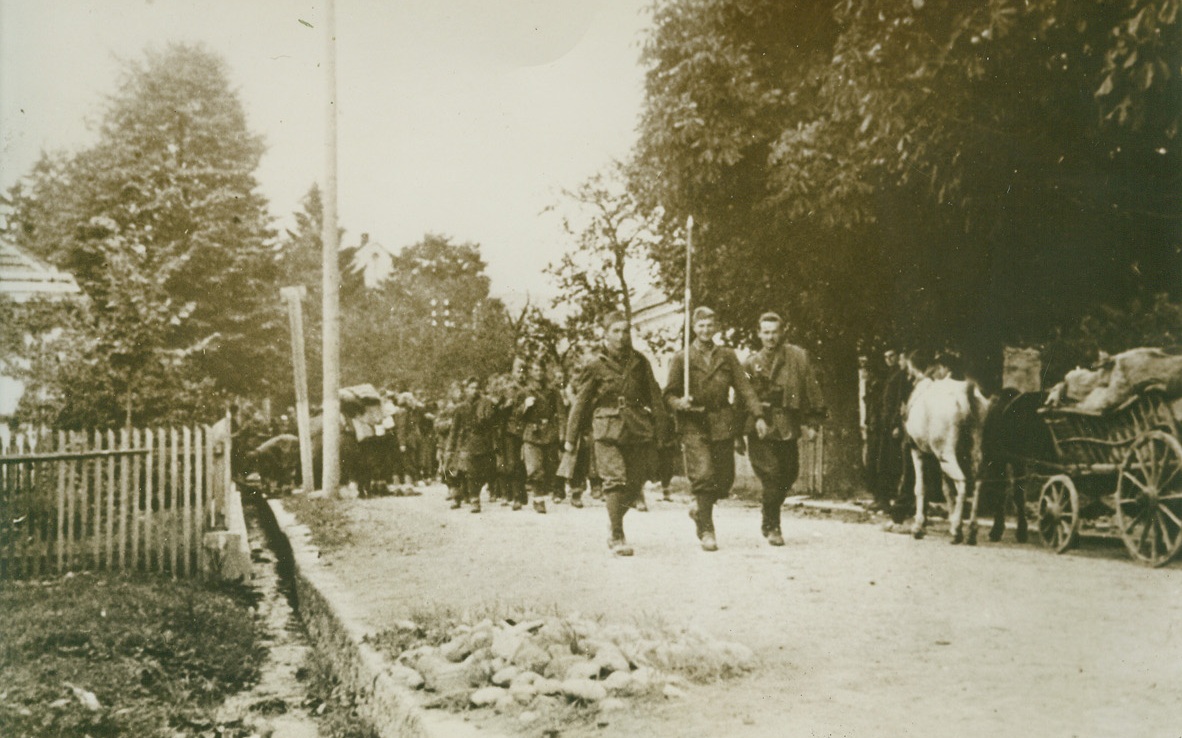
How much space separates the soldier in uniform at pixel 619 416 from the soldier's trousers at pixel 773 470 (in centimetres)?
103

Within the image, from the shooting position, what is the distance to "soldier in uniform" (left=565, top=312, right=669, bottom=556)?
845cm

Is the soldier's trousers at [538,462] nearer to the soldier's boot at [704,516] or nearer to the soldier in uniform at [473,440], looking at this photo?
the soldier in uniform at [473,440]

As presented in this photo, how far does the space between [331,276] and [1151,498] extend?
7071mm

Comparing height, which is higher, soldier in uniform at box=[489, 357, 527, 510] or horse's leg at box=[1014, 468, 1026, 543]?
soldier in uniform at box=[489, 357, 527, 510]

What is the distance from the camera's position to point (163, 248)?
42.9 ft

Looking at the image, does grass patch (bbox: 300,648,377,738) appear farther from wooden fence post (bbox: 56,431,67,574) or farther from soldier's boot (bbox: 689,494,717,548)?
soldier's boot (bbox: 689,494,717,548)

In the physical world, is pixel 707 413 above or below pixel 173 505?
above

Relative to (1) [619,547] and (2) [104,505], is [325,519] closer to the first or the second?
(2) [104,505]

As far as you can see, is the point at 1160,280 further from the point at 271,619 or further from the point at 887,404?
the point at 271,619

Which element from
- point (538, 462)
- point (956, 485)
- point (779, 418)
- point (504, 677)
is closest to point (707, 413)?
point (779, 418)

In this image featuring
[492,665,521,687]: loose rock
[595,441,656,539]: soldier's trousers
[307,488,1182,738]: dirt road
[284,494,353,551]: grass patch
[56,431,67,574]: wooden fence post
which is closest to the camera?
[307,488,1182,738]: dirt road

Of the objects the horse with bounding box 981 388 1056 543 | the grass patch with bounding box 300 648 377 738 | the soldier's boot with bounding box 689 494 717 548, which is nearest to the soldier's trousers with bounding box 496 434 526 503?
the soldier's boot with bounding box 689 494 717 548

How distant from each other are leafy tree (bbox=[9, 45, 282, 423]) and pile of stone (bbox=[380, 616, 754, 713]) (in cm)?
511

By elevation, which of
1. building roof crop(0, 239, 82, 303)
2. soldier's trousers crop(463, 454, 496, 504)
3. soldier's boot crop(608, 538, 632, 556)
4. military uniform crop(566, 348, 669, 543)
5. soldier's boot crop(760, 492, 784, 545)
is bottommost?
soldier's boot crop(608, 538, 632, 556)
